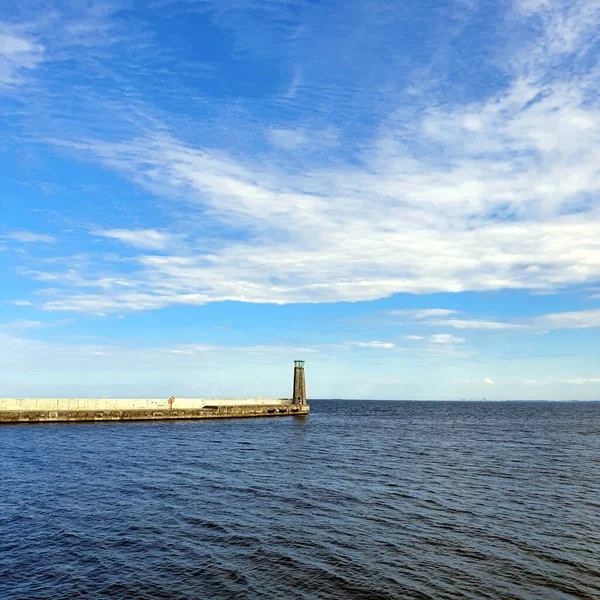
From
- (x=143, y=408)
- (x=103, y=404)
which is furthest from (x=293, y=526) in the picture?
(x=143, y=408)

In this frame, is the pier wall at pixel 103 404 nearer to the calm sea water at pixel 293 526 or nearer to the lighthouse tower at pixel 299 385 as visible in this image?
the lighthouse tower at pixel 299 385

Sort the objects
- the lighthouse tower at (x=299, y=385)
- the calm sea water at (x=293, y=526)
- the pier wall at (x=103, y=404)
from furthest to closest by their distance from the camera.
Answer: the lighthouse tower at (x=299, y=385)
the pier wall at (x=103, y=404)
the calm sea water at (x=293, y=526)

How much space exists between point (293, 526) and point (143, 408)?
7918 cm

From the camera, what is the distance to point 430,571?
68.4ft

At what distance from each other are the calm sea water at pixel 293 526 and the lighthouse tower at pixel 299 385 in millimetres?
67722

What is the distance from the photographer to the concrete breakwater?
83750 mm

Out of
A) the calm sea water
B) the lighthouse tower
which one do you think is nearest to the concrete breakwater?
the lighthouse tower

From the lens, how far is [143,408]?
325 feet

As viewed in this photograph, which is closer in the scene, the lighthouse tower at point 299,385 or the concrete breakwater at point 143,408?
the concrete breakwater at point 143,408

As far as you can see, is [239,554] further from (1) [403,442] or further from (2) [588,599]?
(1) [403,442]

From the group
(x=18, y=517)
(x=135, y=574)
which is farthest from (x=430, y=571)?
(x=18, y=517)

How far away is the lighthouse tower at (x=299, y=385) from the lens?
4769 inches

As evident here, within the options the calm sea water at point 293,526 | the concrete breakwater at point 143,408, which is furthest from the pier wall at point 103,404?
the calm sea water at point 293,526

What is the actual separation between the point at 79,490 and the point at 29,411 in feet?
188
